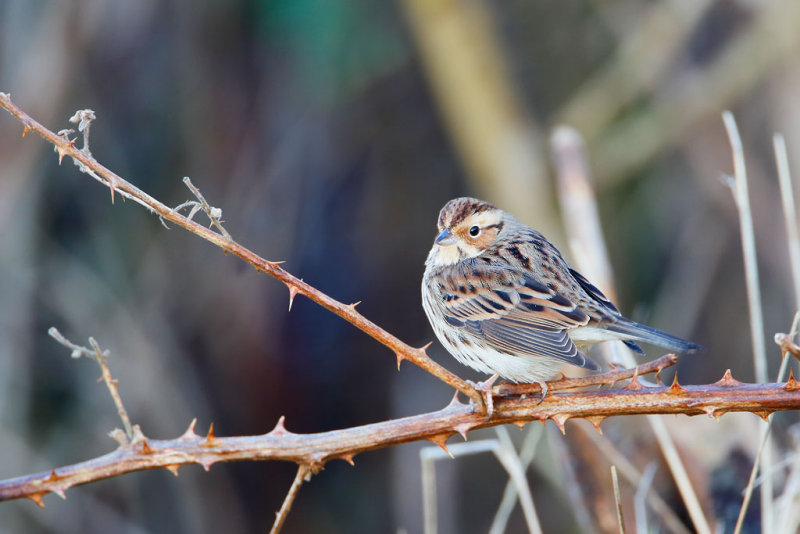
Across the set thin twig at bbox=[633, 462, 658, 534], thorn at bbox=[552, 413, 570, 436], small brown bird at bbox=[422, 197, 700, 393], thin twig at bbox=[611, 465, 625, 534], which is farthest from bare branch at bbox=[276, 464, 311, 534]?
thin twig at bbox=[633, 462, 658, 534]

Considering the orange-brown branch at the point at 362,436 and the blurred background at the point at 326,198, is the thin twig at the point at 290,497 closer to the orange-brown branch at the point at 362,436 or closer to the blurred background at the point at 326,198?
the orange-brown branch at the point at 362,436

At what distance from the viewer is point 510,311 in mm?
3404

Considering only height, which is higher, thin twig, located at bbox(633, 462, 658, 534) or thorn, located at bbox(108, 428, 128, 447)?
thorn, located at bbox(108, 428, 128, 447)

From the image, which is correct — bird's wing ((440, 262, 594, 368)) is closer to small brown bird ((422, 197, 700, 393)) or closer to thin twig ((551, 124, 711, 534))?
small brown bird ((422, 197, 700, 393))

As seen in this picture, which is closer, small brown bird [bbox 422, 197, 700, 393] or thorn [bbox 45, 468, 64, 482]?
thorn [bbox 45, 468, 64, 482]

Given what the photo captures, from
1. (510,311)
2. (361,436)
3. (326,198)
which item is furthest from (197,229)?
(326,198)

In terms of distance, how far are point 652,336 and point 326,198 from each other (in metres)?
4.47

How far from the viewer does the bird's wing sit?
10.2 ft

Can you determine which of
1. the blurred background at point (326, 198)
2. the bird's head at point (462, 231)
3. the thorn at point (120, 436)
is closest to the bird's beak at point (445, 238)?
the bird's head at point (462, 231)

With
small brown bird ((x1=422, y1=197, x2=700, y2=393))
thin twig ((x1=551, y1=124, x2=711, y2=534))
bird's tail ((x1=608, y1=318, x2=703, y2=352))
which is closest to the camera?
bird's tail ((x1=608, y1=318, x2=703, y2=352))

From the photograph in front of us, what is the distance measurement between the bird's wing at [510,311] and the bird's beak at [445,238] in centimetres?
12

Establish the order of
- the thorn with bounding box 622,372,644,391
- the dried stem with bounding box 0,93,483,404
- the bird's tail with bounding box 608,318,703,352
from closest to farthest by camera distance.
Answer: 1. the dried stem with bounding box 0,93,483,404
2. the thorn with bounding box 622,372,644,391
3. the bird's tail with bounding box 608,318,703,352

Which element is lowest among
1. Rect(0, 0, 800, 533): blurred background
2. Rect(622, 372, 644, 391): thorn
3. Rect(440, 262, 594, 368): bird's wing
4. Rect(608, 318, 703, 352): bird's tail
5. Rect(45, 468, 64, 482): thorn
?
Rect(622, 372, 644, 391): thorn

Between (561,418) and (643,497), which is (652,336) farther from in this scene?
(561,418)
